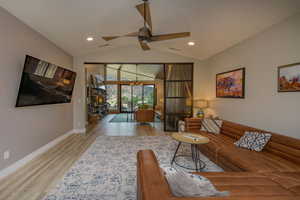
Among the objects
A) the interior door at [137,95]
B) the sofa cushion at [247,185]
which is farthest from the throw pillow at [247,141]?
the interior door at [137,95]

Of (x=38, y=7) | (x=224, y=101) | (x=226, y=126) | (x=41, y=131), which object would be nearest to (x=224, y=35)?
(x=224, y=101)

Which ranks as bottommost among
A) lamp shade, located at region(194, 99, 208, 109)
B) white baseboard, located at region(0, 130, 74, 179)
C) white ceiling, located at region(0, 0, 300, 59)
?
white baseboard, located at region(0, 130, 74, 179)

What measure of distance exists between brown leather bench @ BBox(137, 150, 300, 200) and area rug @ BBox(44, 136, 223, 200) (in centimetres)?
83

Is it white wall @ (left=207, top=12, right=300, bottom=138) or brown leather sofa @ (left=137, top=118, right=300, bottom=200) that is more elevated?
white wall @ (left=207, top=12, right=300, bottom=138)

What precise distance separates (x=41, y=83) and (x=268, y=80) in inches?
183

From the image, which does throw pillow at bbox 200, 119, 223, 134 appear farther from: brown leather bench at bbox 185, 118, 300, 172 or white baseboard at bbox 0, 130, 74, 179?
white baseboard at bbox 0, 130, 74, 179

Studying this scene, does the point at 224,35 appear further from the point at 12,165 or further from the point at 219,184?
the point at 12,165

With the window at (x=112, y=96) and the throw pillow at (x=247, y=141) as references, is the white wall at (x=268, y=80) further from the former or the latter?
the window at (x=112, y=96)

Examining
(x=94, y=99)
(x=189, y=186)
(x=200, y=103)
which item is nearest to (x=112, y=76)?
(x=94, y=99)

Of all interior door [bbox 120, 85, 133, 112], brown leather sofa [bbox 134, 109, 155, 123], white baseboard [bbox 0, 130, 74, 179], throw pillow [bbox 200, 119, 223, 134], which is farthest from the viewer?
interior door [bbox 120, 85, 133, 112]

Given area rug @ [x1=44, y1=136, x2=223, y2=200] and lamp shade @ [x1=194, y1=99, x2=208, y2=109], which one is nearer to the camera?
area rug @ [x1=44, y1=136, x2=223, y2=200]

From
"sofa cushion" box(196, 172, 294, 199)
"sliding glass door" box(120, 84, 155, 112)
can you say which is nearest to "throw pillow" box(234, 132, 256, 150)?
"sofa cushion" box(196, 172, 294, 199)

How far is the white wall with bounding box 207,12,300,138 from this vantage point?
2456 mm

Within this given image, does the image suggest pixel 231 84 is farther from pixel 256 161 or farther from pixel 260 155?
pixel 256 161
